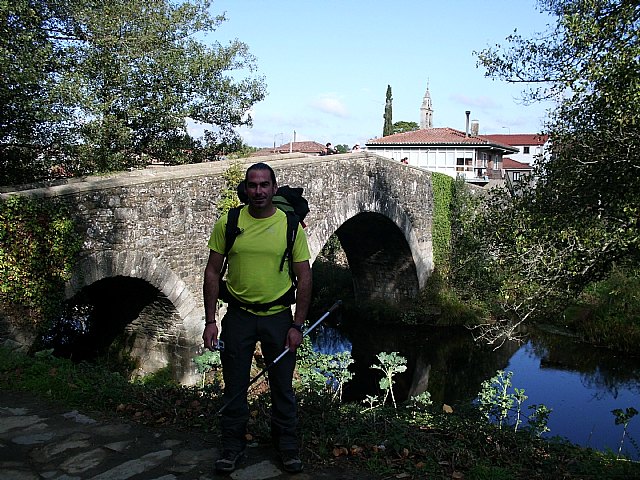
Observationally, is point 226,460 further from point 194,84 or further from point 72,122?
point 194,84

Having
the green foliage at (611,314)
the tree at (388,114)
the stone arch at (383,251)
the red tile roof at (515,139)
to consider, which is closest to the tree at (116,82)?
the stone arch at (383,251)

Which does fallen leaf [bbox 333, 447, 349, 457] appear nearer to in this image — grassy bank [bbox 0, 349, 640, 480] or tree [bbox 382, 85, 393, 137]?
grassy bank [bbox 0, 349, 640, 480]

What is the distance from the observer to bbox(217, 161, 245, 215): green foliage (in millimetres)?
8914

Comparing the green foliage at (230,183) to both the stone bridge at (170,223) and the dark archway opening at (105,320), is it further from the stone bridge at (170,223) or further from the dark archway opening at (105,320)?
the dark archway opening at (105,320)

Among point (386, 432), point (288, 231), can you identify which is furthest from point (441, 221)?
point (288, 231)

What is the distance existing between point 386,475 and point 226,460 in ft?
2.34

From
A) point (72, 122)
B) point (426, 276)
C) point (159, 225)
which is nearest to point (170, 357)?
point (159, 225)

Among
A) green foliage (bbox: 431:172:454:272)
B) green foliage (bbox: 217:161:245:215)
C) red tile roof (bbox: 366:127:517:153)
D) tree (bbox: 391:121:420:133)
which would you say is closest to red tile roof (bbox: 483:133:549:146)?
tree (bbox: 391:121:420:133)

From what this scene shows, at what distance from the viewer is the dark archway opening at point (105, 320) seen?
8.62 m

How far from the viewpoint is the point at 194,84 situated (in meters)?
11.3

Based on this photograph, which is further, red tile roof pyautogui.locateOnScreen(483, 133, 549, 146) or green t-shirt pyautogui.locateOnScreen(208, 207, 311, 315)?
red tile roof pyautogui.locateOnScreen(483, 133, 549, 146)

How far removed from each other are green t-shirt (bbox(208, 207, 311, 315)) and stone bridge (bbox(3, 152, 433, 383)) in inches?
168

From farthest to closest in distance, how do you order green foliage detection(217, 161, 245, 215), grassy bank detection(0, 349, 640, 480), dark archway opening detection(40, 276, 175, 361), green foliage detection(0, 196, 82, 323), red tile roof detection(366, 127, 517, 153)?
red tile roof detection(366, 127, 517, 153)
green foliage detection(217, 161, 245, 215)
dark archway opening detection(40, 276, 175, 361)
green foliage detection(0, 196, 82, 323)
grassy bank detection(0, 349, 640, 480)

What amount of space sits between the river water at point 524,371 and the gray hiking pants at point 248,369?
19.1 feet
